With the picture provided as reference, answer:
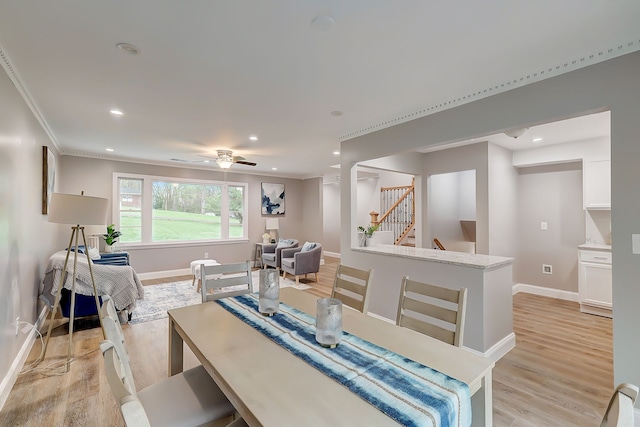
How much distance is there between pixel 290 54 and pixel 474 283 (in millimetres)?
2515

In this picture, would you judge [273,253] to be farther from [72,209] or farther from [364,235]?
[72,209]

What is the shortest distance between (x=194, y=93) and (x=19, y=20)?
1161 millimetres

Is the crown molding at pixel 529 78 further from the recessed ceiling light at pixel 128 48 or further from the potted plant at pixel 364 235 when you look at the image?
the recessed ceiling light at pixel 128 48

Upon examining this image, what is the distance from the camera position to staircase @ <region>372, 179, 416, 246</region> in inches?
256

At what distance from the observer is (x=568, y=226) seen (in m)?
4.62

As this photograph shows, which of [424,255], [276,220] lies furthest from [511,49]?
[276,220]

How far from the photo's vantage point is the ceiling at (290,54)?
5.20ft

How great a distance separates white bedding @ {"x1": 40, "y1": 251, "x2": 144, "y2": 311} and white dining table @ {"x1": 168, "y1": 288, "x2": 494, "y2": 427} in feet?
7.54

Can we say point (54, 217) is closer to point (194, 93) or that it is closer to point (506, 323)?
point (194, 93)

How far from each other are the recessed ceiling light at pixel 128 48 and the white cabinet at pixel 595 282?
18.2ft

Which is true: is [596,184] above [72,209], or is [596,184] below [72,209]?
above

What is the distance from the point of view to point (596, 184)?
13.4 feet

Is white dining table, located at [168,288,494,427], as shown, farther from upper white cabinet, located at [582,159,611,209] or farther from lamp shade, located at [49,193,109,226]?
upper white cabinet, located at [582,159,611,209]

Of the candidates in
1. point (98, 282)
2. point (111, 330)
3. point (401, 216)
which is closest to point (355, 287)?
point (111, 330)
